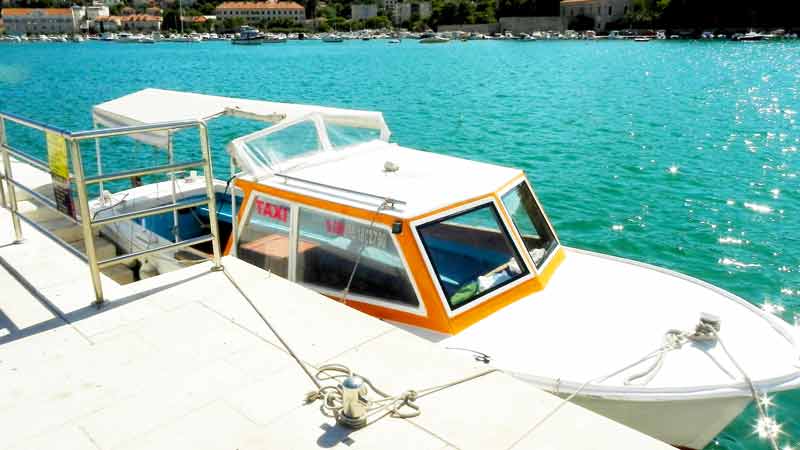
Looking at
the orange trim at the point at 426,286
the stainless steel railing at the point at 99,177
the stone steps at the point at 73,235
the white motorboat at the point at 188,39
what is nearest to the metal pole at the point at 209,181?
the stainless steel railing at the point at 99,177

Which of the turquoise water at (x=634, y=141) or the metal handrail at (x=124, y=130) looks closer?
the metal handrail at (x=124, y=130)

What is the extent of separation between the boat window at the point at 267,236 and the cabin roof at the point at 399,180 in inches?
9.5

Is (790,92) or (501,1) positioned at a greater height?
(501,1)

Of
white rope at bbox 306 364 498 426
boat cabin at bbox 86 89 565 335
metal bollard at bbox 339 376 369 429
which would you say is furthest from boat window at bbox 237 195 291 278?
metal bollard at bbox 339 376 369 429

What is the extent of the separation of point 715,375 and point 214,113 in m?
6.16

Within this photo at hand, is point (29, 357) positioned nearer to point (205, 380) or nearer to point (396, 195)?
point (205, 380)

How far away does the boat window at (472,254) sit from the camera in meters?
5.48

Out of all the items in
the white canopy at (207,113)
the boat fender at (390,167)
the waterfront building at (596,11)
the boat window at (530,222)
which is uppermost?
the waterfront building at (596,11)

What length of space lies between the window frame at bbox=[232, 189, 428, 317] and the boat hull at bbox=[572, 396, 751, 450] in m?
1.60

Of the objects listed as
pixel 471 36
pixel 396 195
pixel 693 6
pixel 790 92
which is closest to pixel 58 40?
pixel 471 36

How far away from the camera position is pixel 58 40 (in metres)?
199

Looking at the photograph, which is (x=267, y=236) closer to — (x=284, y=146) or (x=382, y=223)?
(x=284, y=146)

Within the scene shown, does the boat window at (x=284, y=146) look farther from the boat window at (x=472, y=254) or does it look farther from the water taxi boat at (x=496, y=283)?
the boat window at (x=472, y=254)

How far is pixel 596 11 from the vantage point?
6462 inches
